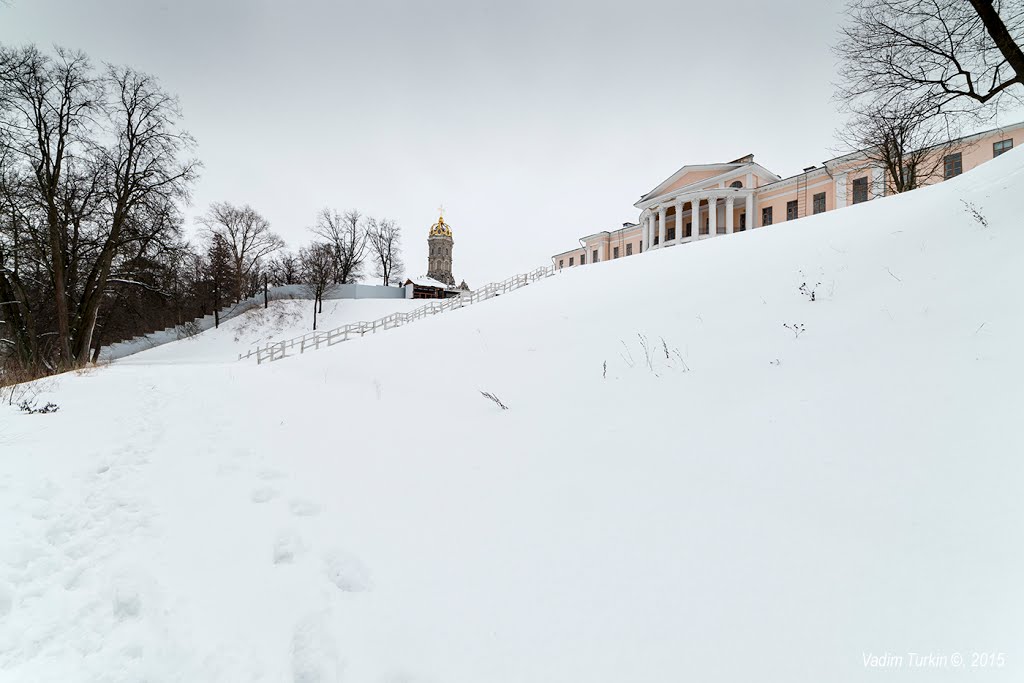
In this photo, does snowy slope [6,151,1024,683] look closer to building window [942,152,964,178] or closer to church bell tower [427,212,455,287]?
building window [942,152,964,178]

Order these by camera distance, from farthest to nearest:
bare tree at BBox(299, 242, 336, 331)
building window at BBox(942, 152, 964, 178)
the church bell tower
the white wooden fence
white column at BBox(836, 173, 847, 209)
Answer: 1. the church bell tower
2. bare tree at BBox(299, 242, 336, 331)
3. white column at BBox(836, 173, 847, 209)
4. building window at BBox(942, 152, 964, 178)
5. the white wooden fence

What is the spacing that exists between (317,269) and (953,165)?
5291cm

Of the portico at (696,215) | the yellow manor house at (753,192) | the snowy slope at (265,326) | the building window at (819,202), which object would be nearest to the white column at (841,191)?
the yellow manor house at (753,192)

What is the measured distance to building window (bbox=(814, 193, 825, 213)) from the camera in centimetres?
3094

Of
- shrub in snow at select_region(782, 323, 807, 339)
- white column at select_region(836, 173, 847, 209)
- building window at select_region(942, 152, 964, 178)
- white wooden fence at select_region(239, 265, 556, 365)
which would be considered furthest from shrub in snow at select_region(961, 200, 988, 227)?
white column at select_region(836, 173, 847, 209)

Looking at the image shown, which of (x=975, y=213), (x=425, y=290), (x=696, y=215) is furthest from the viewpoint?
(x=425, y=290)

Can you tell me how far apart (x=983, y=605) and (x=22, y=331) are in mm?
22557

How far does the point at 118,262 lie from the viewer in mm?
15648

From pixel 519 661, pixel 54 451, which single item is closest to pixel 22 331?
pixel 54 451

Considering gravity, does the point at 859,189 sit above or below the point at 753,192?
below

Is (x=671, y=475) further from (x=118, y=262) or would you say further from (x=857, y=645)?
(x=118, y=262)

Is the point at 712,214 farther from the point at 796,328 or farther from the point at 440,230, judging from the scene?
the point at 440,230

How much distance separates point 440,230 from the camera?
96938 millimetres

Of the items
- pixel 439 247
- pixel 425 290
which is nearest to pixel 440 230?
pixel 439 247
